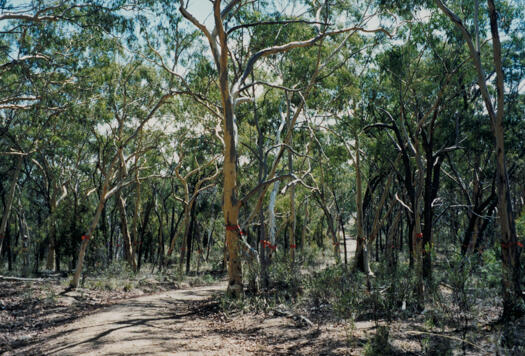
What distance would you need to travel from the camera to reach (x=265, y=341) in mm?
6945

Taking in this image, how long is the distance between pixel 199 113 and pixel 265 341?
13334mm

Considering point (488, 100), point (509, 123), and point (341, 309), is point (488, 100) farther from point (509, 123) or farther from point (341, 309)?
point (509, 123)

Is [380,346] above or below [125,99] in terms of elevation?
below

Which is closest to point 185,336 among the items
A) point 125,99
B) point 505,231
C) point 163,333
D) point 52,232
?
point 163,333

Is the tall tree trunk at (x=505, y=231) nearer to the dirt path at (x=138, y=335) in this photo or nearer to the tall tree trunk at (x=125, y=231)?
the dirt path at (x=138, y=335)

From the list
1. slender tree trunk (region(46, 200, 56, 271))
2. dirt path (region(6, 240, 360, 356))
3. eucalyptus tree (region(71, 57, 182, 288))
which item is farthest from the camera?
slender tree trunk (region(46, 200, 56, 271))

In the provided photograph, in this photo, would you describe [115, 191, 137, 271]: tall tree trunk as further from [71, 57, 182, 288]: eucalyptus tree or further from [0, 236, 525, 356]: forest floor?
[0, 236, 525, 356]: forest floor

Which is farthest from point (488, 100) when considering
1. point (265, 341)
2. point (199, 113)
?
point (199, 113)

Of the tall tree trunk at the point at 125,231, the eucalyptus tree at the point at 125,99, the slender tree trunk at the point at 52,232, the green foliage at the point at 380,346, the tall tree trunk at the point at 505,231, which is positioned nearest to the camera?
the green foliage at the point at 380,346

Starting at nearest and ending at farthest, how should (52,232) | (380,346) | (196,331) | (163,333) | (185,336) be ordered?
(380,346) → (185,336) → (163,333) → (196,331) → (52,232)

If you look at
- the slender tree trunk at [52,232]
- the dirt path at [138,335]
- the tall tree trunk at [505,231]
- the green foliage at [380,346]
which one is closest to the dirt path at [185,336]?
the dirt path at [138,335]

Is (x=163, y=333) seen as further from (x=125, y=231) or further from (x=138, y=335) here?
(x=125, y=231)

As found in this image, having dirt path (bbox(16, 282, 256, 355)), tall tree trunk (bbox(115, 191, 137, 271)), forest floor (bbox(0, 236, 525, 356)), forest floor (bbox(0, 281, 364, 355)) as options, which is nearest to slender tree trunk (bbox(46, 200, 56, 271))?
tall tree trunk (bbox(115, 191, 137, 271))

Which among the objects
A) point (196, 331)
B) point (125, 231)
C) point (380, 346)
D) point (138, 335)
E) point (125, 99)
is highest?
point (125, 99)
